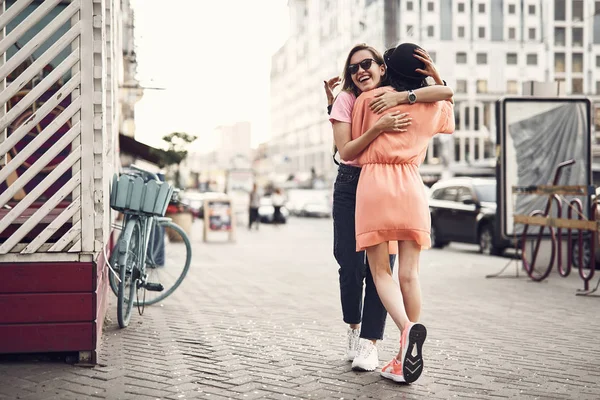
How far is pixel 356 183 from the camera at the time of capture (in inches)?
201

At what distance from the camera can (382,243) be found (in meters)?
4.85

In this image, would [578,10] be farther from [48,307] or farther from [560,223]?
[48,307]

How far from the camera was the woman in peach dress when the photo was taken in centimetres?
473

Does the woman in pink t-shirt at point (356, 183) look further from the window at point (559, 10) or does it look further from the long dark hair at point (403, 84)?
the window at point (559, 10)

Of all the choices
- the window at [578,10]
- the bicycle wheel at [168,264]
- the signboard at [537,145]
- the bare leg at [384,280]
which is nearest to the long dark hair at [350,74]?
the bare leg at [384,280]

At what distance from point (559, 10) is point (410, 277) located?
81.6 metres

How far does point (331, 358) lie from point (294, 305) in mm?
2835

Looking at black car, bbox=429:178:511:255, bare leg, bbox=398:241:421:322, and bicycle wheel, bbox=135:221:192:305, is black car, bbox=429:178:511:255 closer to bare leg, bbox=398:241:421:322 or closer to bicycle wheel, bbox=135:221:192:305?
bicycle wheel, bbox=135:221:192:305

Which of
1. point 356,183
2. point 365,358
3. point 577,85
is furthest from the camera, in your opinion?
point 577,85

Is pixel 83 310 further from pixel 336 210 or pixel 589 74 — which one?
pixel 589 74

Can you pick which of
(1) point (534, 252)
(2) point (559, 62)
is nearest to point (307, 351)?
(1) point (534, 252)

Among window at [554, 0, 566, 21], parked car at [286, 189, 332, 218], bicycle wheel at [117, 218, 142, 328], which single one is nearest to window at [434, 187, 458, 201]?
bicycle wheel at [117, 218, 142, 328]

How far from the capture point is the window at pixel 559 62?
8188 cm

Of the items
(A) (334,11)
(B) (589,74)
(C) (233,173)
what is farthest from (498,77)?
(C) (233,173)
